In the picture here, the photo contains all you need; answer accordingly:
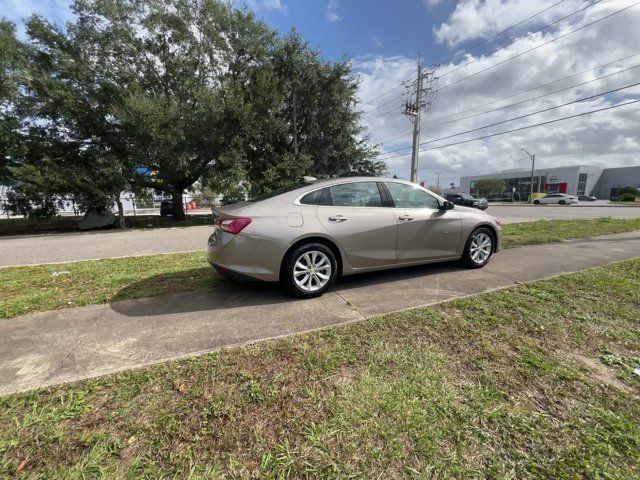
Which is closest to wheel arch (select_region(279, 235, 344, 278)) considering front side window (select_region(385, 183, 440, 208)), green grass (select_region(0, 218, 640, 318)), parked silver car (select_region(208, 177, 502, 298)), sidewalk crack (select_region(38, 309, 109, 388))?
parked silver car (select_region(208, 177, 502, 298))

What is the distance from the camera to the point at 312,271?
153 inches

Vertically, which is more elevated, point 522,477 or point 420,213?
point 420,213

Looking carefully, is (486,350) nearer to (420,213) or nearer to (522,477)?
(522,477)

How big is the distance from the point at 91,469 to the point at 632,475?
2.69 meters

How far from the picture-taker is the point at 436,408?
196 centimetres

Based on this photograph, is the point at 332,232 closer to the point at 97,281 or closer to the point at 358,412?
the point at 358,412

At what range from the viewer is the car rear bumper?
361 cm

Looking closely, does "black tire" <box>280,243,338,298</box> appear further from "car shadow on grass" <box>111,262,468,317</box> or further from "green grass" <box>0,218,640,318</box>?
"green grass" <box>0,218,640,318</box>

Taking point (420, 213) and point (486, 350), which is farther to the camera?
point (420, 213)

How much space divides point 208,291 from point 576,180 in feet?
283

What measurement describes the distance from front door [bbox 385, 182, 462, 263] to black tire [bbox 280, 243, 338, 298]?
1.06 metres

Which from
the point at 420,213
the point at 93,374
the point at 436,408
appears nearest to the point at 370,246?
the point at 420,213

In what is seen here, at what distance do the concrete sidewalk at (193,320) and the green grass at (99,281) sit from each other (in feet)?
1.06

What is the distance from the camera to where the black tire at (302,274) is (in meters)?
3.75
